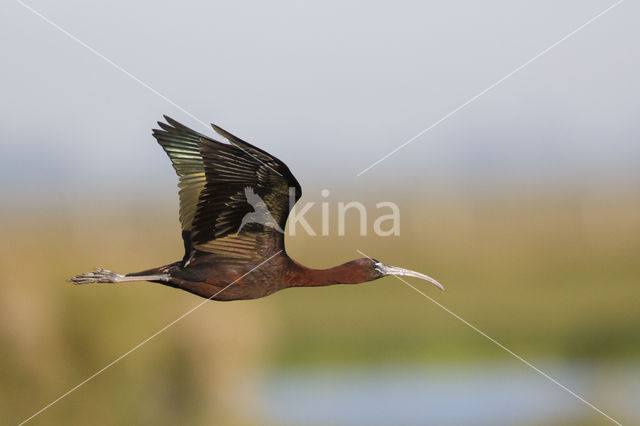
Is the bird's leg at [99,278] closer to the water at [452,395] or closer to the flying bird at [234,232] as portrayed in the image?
the flying bird at [234,232]

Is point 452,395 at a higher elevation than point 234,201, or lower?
lower

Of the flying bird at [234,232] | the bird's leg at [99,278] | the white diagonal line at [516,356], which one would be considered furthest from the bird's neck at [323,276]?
the white diagonal line at [516,356]

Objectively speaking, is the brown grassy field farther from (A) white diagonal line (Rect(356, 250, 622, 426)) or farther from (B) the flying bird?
(B) the flying bird

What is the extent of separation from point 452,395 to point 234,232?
557 inches

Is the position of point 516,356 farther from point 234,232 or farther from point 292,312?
point 234,232

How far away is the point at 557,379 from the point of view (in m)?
20.9

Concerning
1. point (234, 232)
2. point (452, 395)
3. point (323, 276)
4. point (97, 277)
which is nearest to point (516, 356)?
point (452, 395)

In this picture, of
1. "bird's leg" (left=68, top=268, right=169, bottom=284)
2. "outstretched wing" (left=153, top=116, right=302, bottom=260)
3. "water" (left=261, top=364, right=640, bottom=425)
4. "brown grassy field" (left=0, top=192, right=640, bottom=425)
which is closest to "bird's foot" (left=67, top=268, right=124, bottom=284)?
"bird's leg" (left=68, top=268, right=169, bottom=284)

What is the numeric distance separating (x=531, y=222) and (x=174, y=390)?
79.3 ft

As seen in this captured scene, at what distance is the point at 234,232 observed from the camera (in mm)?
7410

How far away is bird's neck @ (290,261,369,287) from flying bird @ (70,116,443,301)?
12 mm

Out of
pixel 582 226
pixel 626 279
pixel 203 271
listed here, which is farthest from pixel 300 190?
pixel 582 226

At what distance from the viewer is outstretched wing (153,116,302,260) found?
712 cm

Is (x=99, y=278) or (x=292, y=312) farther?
(x=292, y=312)
